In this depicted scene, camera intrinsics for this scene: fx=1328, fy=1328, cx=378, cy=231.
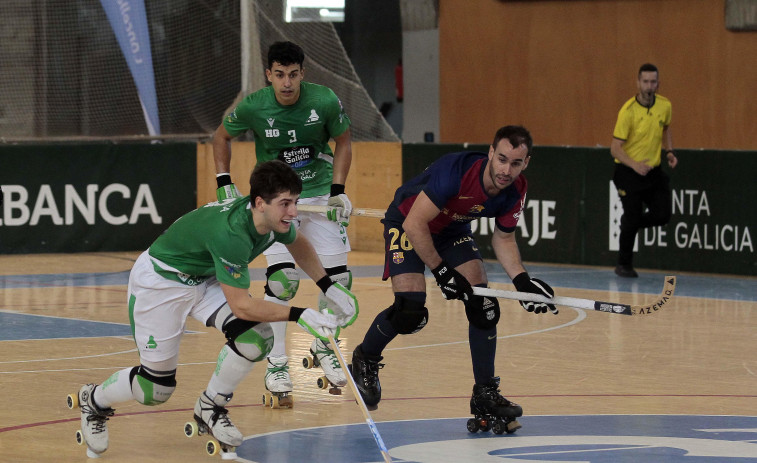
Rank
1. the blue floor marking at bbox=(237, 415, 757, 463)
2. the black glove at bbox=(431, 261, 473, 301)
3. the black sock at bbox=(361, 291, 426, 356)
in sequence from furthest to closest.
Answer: the black sock at bbox=(361, 291, 426, 356)
the black glove at bbox=(431, 261, 473, 301)
the blue floor marking at bbox=(237, 415, 757, 463)

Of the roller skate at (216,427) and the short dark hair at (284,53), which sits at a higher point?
the short dark hair at (284,53)

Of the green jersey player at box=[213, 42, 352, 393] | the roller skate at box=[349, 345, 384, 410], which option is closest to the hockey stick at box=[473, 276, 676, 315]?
the roller skate at box=[349, 345, 384, 410]

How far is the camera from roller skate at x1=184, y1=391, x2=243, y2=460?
6641 millimetres

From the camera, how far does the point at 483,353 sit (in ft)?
24.1

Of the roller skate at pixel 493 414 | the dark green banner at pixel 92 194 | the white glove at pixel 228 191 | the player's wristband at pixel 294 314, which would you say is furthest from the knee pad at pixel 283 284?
the dark green banner at pixel 92 194

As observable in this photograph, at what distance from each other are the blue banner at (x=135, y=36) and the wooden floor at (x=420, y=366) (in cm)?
622

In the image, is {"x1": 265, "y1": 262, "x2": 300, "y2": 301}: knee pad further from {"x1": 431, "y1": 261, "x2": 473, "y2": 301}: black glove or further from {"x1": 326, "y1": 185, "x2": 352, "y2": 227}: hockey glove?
{"x1": 431, "y1": 261, "x2": 473, "y2": 301}: black glove

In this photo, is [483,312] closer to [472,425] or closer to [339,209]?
[472,425]

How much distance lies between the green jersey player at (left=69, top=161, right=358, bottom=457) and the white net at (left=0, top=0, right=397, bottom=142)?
12421 millimetres

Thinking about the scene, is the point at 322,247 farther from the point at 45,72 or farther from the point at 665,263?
the point at 45,72

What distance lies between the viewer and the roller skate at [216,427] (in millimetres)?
6641

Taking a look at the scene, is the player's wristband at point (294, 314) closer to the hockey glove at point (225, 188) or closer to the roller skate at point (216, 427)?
the roller skate at point (216, 427)

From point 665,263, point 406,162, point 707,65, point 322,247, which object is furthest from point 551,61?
point 322,247

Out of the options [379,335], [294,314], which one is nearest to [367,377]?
[379,335]
